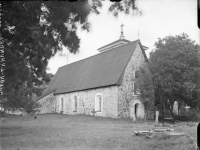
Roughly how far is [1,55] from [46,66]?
63cm

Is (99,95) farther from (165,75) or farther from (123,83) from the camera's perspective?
(165,75)

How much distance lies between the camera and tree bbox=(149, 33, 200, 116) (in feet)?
51.0

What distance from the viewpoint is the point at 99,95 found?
2072cm

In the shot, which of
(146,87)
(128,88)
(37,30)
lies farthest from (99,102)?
(37,30)

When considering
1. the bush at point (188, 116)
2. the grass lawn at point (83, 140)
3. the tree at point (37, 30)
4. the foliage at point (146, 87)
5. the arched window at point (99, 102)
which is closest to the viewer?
the tree at point (37, 30)

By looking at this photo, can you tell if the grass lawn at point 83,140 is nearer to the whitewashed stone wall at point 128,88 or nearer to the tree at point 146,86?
the tree at point 146,86

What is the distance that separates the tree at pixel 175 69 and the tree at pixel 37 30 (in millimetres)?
13439

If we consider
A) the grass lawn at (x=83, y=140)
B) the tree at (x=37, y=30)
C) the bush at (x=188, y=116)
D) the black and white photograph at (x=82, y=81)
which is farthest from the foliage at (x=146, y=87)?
the tree at (x=37, y=30)

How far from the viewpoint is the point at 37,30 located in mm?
2672

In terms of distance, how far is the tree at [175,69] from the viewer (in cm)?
1555

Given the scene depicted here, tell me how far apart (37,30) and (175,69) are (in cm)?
1454

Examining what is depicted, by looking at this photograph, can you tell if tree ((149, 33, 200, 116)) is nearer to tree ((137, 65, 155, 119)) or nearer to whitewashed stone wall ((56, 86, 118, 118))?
tree ((137, 65, 155, 119))

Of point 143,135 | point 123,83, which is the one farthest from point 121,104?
point 143,135

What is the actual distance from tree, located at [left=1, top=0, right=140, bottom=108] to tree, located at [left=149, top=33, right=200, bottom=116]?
13.4 meters
